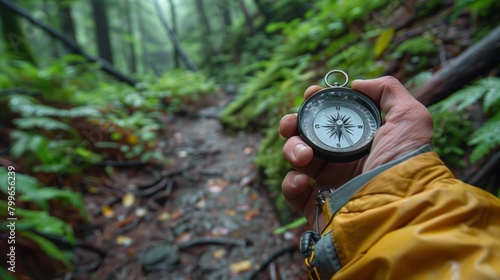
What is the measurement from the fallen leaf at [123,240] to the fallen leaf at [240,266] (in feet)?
4.16

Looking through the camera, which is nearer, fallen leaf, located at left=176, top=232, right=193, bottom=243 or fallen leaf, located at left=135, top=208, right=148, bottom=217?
fallen leaf, located at left=176, top=232, right=193, bottom=243

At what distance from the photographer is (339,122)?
5.15 ft

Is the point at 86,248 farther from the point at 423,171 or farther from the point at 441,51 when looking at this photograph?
the point at 441,51

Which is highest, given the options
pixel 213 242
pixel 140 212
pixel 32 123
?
pixel 32 123

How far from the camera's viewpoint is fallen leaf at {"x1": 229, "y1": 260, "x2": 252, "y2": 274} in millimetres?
2711

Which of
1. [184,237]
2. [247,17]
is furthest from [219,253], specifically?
[247,17]

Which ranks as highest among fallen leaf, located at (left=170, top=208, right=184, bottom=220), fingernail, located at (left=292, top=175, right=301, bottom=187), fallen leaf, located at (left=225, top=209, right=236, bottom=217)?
fallen leaf, located at (left=170, top=208, right=184, bottom=220)

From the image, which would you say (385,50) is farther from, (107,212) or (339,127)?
(107,212)

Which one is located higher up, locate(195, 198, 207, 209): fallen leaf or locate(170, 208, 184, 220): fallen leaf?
locate(195, 198, 207, 209): fallen leaf

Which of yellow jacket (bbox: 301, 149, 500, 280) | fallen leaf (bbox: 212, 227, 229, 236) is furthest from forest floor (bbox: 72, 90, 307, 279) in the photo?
yellow jacket (bbox: 301, 149, 500, 280)

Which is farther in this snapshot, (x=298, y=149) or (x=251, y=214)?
(x=251, y=214)

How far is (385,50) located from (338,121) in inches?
101

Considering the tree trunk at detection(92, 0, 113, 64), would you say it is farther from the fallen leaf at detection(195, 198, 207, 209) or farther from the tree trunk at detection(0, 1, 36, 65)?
the fallen leaf at detection(195, 198, 207, 209)

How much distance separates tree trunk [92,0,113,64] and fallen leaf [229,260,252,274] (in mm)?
12636
